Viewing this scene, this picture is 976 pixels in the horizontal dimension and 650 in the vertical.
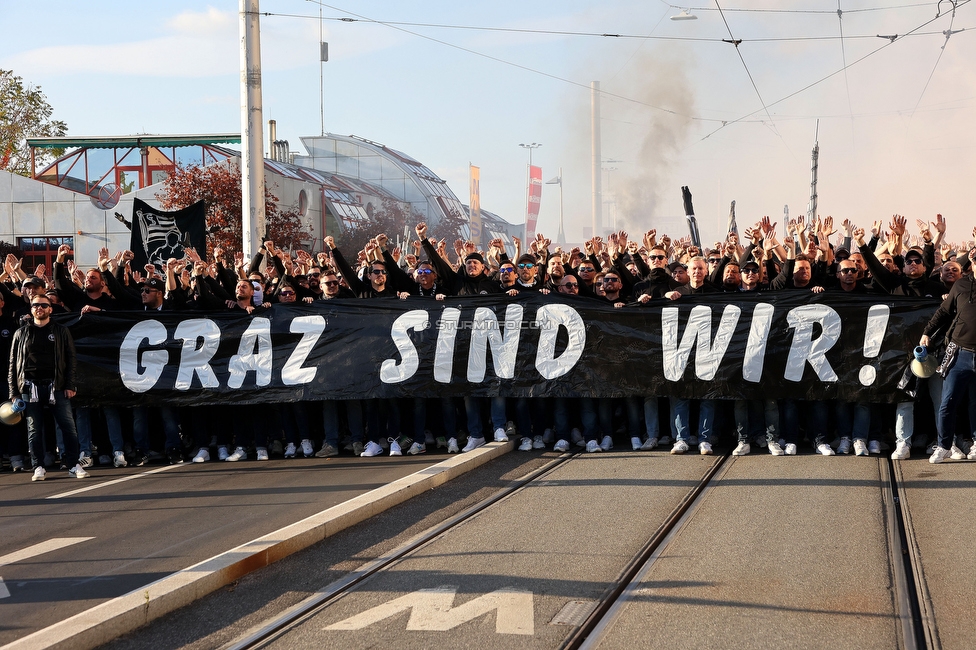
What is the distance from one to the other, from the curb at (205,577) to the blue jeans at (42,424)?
406cm

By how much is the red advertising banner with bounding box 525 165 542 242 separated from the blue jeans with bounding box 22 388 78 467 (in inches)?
2441

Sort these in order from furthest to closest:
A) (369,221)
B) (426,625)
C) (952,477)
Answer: (369,221), (952,477), (426,625)

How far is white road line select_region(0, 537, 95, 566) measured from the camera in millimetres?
6625

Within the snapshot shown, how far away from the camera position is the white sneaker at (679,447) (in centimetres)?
988

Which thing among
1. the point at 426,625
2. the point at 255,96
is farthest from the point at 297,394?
the point at 255,96

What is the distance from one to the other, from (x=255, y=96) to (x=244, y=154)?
97 cm

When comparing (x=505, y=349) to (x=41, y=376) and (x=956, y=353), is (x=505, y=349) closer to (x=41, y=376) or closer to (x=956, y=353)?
(x=956, y=353)

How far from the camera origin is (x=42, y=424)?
400 inches

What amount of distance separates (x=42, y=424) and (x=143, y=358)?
1294 millimetres

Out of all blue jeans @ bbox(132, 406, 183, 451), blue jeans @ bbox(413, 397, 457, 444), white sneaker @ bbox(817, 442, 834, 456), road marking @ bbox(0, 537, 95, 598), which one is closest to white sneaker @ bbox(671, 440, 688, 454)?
white sneaker @ bbox(817, 442, 834, 456)

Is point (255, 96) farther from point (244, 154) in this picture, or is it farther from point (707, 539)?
point (707, 539)

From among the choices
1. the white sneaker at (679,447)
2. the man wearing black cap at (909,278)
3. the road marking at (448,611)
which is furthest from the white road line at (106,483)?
the man wearing black cap at (909,278)

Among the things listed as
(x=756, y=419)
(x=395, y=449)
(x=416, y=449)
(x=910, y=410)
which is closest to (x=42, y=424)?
(x=395, y=449)

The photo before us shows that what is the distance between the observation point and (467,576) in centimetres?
563
